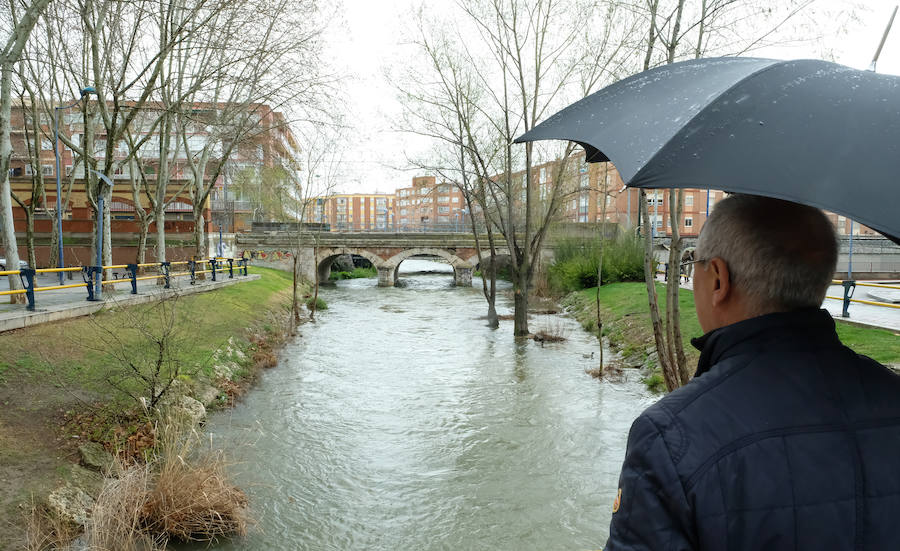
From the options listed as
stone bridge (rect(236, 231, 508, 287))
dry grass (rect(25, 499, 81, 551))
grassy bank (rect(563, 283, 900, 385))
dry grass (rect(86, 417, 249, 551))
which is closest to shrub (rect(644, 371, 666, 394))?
grassy bank (rect(563, 283, 900, 385))

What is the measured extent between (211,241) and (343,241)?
852 cm

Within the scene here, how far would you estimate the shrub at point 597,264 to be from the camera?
85.5 feet

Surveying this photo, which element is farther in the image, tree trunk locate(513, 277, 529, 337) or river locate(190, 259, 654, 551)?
tree trunk locate(513, 277, 529, 337)

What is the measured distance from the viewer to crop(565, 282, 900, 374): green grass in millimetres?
9906

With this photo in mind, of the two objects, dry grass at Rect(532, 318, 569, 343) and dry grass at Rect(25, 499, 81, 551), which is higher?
dry grass at Rect(25, 499, 81, 551)

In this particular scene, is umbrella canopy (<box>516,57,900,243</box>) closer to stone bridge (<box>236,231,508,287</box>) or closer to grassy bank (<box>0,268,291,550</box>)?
grassy bank (<box>0,268,291,550</box>)

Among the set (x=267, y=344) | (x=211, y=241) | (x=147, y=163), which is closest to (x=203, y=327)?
(x=267, y=344)

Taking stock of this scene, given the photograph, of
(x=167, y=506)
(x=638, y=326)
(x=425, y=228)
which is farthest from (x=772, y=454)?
(x=425, y=228)

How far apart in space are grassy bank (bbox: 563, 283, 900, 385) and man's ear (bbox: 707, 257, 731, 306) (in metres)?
8.54

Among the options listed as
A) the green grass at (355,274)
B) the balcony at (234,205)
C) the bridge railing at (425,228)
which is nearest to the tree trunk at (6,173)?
the bridge railing at (425,228)

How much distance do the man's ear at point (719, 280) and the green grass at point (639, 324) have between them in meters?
7.44

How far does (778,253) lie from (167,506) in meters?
6.08

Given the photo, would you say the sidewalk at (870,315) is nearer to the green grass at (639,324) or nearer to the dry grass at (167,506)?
the green grass at (639,324)

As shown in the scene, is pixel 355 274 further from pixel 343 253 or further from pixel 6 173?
pixel 6 173
